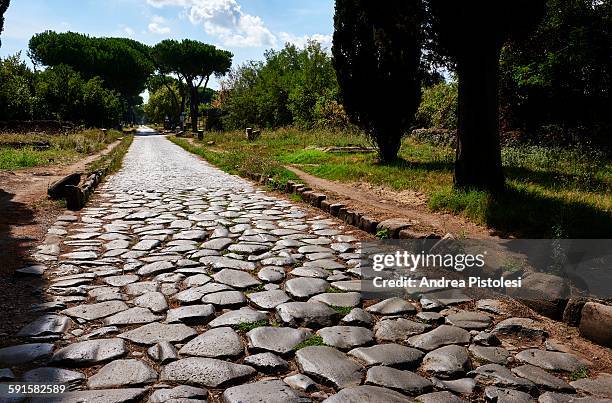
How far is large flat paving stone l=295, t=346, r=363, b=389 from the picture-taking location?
2.25 m

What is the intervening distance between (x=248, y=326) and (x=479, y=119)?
16.1 feet

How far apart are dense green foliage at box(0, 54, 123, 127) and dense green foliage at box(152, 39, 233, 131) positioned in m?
12.9

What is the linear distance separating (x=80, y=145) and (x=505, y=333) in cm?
1955

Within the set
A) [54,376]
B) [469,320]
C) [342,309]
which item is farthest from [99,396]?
[469,320]

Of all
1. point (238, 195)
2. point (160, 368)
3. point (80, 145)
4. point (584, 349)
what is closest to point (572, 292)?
point (584, 349)

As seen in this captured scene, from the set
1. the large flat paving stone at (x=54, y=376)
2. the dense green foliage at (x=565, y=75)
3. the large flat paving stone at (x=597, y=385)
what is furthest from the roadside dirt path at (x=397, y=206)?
the dense green foliage at (x=565, y=75)

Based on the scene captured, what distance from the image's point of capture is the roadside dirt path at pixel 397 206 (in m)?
5.13

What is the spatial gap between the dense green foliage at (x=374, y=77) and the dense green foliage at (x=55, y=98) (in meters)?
22.0

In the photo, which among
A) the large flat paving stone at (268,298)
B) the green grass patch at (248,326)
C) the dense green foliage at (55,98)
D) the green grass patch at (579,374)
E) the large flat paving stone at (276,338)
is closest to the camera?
the green grass patch at (579,374)

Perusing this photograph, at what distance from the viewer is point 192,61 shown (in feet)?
159

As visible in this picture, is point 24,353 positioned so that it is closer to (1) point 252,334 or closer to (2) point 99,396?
(2) point 99,396

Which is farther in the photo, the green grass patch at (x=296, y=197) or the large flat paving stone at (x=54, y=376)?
the green grass patch at (x=296, y=197)

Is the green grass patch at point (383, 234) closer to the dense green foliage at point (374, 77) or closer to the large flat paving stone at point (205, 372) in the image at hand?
the large flat paving stone at point (205, 372)

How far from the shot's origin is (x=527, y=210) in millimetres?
5320
